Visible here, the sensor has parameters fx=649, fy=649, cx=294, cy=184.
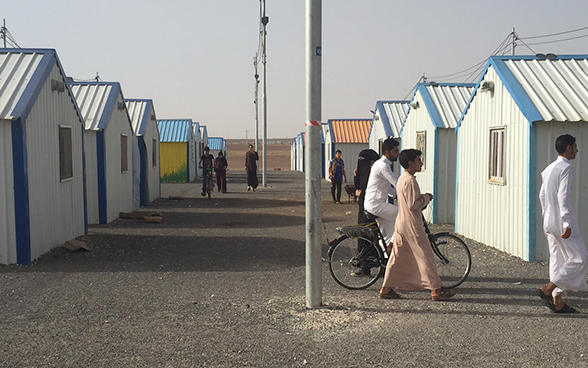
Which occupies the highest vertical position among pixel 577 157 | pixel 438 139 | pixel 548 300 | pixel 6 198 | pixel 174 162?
pixel 438 139

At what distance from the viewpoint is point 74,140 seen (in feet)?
42.3

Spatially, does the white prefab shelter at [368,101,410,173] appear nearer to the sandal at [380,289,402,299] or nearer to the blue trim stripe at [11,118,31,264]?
the blue trim stripe at [11,118,31,264]

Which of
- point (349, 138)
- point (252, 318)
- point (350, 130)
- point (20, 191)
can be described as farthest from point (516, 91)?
point (350, 130)

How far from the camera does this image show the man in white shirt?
809 cm

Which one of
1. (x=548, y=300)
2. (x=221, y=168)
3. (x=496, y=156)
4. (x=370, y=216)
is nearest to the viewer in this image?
(x=548, y=300)

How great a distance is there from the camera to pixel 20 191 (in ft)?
32.2

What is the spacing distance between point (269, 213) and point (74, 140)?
6982 mm

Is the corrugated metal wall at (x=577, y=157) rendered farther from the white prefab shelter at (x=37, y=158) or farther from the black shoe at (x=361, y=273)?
the white prefab shelter at (x=37, y=158)

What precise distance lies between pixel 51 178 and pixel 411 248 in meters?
6.85

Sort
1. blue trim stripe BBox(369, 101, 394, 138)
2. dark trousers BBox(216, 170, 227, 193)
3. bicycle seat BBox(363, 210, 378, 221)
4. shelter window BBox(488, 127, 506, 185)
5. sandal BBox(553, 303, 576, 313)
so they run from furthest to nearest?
dark trousers BBox(216, 170, 227, 193) → blue trim stripe BBox(369, 101, 394, 138) → shelter window BBox(488, 127, 506, 185) → bicycle seat BBox(363, 210, 378, 221) → sandal BBox(553, 303, 576, 313)

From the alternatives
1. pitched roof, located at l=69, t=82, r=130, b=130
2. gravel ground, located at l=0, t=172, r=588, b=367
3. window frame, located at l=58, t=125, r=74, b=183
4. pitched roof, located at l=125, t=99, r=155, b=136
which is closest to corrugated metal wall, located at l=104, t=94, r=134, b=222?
pitched roof, located at l=69, t=82, r=130, b=130

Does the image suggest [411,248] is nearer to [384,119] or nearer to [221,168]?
[384,119]

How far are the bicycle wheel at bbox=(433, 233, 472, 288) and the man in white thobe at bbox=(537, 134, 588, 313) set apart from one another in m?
1.34

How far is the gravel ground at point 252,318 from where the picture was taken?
5418mm
